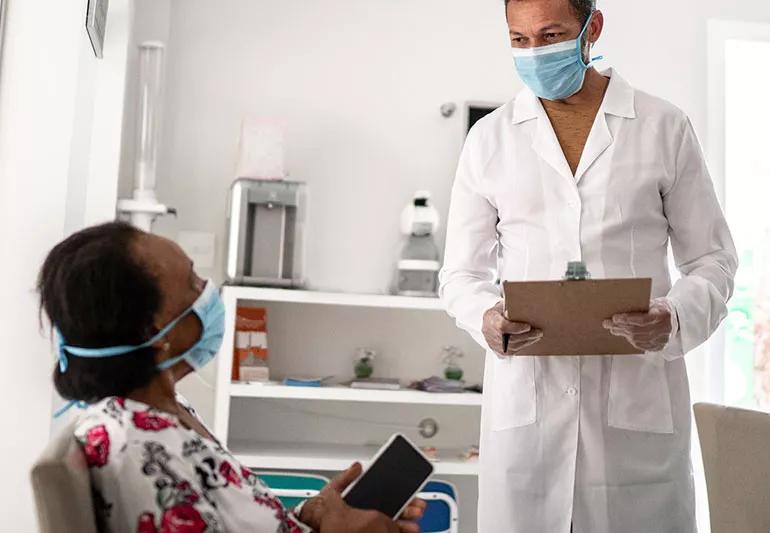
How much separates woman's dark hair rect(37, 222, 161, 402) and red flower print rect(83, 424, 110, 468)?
0.43 ft

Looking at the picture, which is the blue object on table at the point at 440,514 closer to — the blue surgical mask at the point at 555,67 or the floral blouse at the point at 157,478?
the blue surgical mask at the point at 555,67

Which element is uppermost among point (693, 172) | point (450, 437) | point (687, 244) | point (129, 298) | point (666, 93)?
point (666, 93)

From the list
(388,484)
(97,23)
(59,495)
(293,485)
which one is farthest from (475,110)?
(59,495)

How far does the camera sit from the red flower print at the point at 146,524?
972 millimetres

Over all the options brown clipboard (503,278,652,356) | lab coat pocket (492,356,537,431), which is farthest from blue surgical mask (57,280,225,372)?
lab coat pocket (492,356,537,431)

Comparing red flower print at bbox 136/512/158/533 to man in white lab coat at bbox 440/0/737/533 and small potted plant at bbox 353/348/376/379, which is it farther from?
small potted plant at bbox 353/348/376/379

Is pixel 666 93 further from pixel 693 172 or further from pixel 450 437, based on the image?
pixel 693 172

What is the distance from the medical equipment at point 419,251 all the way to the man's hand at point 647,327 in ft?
5.14

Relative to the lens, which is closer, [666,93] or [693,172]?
[693,172]

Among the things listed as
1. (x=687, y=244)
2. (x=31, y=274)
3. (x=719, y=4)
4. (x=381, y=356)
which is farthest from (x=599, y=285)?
(x=719, y=4)

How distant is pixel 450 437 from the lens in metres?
3.22

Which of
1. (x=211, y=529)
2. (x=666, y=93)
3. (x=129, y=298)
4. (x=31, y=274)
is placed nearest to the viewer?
(x=211, y=529)

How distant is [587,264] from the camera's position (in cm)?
157

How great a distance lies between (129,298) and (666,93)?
Result: 2801 millimetres
